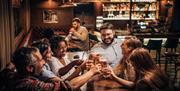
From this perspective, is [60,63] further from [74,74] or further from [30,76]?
[30,76]

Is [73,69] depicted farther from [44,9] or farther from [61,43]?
[44,9]

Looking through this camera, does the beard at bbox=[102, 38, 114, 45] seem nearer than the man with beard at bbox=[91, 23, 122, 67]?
No

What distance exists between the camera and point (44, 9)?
39.9ft

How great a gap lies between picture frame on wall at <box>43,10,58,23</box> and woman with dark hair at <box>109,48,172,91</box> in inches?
311

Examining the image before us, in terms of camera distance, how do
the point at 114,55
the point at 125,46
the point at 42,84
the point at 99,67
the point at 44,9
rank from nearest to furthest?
the point at 42,84, the point at 99,67, the point at 125,46, the point at 114,55, the point at 44,9

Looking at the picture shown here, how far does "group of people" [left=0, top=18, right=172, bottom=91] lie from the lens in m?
3.93

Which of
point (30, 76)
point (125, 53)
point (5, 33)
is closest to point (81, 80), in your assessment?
point (30, 76)

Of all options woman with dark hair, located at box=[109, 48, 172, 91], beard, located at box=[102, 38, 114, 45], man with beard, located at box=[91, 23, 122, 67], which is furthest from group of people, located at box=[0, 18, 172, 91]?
beard, located at box=[102, 38, 114, 45]

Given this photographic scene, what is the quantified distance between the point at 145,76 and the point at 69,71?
1.34 meters

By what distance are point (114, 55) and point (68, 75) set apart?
1316 mm

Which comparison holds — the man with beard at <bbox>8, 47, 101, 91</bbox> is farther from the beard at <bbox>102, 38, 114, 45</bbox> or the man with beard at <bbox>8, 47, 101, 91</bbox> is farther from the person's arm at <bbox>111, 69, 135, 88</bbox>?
the beard at <bbox>102, 38, 114, 45</bbox>

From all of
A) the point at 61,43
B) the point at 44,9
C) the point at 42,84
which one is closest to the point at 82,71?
the point at 61,43

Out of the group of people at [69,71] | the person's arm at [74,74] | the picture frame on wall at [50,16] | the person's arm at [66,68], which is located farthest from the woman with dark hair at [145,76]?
the picture frame on wall at [50,16]

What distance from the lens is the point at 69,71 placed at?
5.13 m
